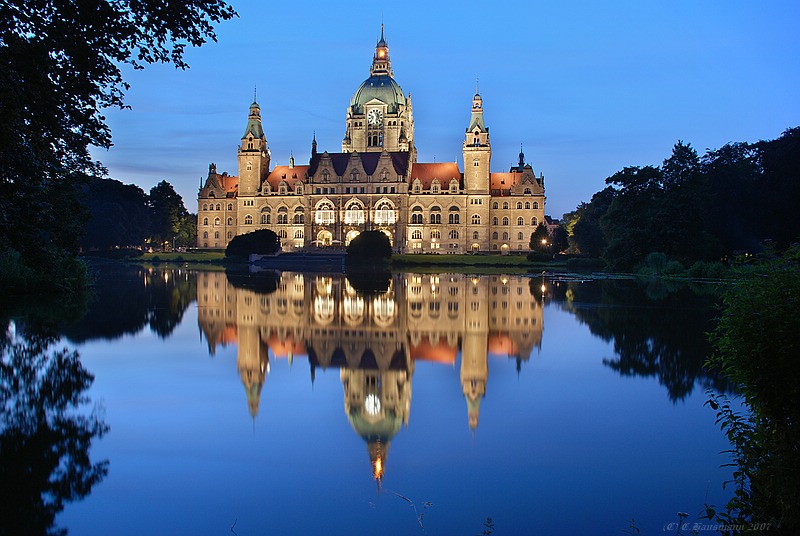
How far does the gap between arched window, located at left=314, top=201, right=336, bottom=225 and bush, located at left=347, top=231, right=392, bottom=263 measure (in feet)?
99.7

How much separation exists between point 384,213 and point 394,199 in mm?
2528

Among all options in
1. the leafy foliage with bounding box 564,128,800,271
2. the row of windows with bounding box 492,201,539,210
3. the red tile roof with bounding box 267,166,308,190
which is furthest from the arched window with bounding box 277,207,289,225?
the leafy foliage with bounding box 564,128,800,271

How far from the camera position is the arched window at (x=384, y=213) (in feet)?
336

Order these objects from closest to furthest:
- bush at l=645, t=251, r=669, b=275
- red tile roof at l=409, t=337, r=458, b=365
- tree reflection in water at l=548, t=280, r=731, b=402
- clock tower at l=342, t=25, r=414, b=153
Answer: tree reflection in water at l=548, t=280, r=731, b=402, red tile roof at l=409, t=337, r=458, b=365, bush at l=645, t=251, r=669, b=275, clock tower at l=342, t=25, r=414, b=153

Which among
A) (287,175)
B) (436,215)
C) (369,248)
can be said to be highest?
(287,175)

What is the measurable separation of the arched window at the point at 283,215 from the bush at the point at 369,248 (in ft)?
113

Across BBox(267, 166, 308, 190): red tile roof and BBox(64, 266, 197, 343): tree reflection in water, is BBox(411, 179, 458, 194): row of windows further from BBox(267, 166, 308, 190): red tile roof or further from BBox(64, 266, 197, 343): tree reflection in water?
BBox(64, 266, 197, 343): tree reflection in water

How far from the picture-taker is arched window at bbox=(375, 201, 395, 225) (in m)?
102

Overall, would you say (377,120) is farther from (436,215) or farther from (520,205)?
(520,205)

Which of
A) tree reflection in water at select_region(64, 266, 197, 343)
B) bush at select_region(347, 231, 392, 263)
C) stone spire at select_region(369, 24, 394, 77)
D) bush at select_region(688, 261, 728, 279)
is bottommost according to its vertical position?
tree reflection in water at select_region(64, 266, 197, 343)

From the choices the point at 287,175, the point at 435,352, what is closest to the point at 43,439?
the point at 435,352

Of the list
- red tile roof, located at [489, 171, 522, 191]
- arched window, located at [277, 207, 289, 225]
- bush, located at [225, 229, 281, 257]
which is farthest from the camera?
red tile roof, located at [489, 171, 522, 191]

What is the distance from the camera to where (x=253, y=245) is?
7844cm

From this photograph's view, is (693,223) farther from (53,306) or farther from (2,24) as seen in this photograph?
(2,24)
